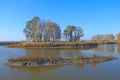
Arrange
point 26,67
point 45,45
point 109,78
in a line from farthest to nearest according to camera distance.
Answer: point 45,45 < point 26,67 < point 109,78

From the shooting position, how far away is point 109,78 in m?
12.4

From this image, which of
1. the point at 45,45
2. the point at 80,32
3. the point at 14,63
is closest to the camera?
the point at 14,63

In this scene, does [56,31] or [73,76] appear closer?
[73,76]

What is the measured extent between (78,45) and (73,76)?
1641 inches

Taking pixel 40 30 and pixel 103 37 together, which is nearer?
pixel 40 30

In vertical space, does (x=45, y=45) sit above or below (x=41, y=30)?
below

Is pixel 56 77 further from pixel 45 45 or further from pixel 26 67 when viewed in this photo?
pixel 45 45

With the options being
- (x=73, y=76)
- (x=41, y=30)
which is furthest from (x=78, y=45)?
(x=73, y=76)

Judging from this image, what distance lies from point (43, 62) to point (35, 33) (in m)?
45.0

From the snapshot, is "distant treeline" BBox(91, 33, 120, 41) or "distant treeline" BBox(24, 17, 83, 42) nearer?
"distant treeline" BBox(24, 17, 83, 42)

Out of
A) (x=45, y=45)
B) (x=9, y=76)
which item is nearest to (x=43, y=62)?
(x=9, y=76)

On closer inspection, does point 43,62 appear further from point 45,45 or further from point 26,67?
point 45,45

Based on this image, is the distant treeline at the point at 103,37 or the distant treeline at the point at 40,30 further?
the distant treeline at the point at 103,37

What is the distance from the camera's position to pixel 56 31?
62906 mm
